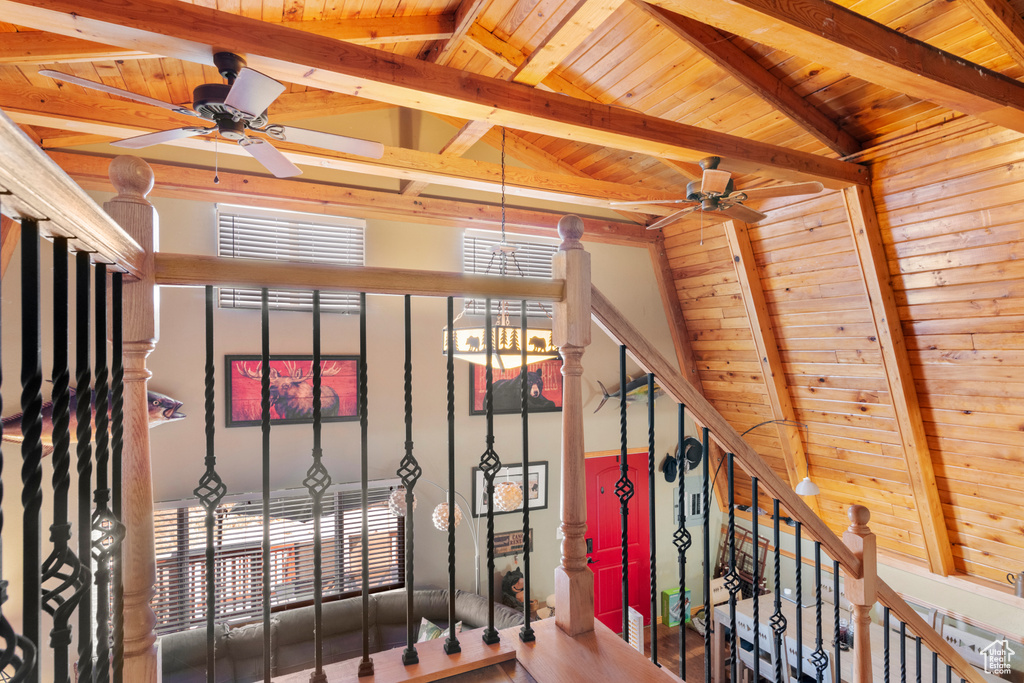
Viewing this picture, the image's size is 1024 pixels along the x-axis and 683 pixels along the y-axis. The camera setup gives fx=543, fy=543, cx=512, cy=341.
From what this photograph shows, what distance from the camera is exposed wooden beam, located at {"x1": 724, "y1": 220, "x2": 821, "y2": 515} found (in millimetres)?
4578

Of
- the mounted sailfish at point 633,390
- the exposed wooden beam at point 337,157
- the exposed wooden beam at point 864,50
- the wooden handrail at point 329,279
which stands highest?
the exposed wooden beam at point 337,157

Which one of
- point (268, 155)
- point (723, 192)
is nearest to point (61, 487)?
point (268, 155)

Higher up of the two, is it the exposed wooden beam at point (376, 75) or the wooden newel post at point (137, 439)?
the exposed wooden beam at point (376, 75)

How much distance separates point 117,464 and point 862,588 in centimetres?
219

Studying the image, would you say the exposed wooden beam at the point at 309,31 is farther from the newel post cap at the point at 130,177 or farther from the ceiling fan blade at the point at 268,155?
the newel post cap at the point at 130,177

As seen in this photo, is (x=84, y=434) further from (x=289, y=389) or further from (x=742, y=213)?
(x=289, y=389)

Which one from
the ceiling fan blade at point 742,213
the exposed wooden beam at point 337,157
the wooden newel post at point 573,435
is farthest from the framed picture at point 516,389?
the wooden newel post at point 573,435

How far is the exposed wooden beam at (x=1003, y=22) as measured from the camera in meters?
2.32

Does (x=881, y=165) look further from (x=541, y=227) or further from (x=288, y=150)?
(x=288, y=150)

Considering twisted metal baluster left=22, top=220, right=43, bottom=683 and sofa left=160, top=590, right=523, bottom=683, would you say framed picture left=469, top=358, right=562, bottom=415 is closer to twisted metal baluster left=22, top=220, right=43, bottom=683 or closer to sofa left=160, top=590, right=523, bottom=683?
sofa left=160, top=590, right=523, bottom=683

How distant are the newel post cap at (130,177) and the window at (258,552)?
3136 mm

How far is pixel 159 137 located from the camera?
235 cm

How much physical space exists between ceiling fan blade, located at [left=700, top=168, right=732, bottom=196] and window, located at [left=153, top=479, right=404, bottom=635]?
3.21 metres

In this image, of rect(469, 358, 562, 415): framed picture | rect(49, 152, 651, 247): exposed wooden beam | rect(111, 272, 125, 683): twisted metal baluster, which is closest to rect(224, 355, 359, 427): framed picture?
rect(469, 358, 562, 415): framed picture
